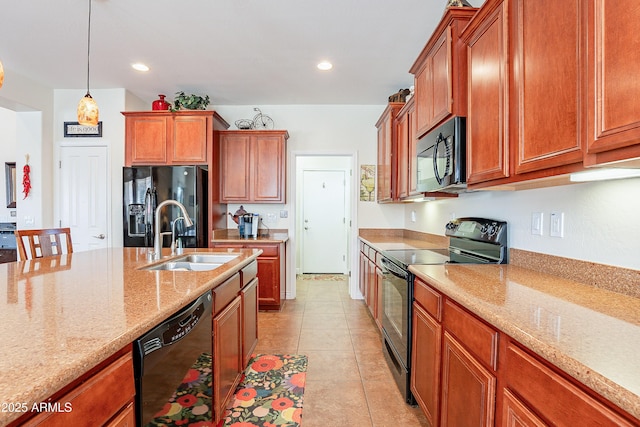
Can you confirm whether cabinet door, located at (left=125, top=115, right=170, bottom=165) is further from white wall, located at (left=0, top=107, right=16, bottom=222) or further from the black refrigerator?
white wall, located at (left=0, top=107, right=16, bottom=222)

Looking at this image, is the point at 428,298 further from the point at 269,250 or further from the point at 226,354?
the point at 269,250

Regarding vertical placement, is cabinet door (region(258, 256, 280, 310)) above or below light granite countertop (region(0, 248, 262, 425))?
below

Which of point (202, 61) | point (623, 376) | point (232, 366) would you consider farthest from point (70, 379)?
point (202, 61)

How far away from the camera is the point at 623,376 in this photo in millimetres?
626

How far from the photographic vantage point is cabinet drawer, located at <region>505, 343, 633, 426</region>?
657 mm

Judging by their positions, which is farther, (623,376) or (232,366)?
(232,366)

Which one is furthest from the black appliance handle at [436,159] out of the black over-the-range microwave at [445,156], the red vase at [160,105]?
the red vase at [160,105]

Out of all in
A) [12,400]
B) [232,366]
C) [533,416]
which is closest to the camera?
[12,400]

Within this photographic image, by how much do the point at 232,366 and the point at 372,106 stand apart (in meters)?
3.68

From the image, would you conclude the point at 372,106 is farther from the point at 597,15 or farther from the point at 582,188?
the point at 597,15

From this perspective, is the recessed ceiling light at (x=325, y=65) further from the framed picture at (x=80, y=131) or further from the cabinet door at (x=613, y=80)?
the framed picture at (x=80, y=131)

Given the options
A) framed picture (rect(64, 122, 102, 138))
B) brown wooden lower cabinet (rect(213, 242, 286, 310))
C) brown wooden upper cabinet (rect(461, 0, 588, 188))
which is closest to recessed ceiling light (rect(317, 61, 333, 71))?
brown wooden upper cabinet (rect(461, 0, 588, 188))

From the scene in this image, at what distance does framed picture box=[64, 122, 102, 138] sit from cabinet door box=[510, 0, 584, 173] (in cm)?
447

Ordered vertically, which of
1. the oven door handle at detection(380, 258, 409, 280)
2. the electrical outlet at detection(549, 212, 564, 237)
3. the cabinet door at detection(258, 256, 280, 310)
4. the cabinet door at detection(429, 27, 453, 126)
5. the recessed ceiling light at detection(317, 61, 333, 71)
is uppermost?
the recessed ceiling light at detection(317, 61, 333, 71)
